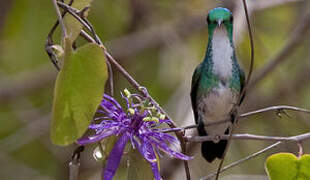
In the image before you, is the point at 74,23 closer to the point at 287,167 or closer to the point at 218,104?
the point at 287,167

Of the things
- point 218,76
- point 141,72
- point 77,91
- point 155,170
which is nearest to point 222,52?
point 218,76

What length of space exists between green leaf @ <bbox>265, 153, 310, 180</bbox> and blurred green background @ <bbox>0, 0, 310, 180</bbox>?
215 cm

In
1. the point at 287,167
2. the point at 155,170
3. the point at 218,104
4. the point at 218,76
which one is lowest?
A: the point at 218,104

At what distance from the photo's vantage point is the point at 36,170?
432cm

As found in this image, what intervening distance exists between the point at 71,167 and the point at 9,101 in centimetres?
301

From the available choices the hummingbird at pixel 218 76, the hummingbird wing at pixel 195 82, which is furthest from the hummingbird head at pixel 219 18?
the hummingbird wing at pixel 195 82

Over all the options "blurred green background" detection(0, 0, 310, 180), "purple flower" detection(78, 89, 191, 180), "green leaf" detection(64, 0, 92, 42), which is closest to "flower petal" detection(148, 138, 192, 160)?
"purple flower" detection(78, 89, 191, 180)

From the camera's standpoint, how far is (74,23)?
63.1 inches

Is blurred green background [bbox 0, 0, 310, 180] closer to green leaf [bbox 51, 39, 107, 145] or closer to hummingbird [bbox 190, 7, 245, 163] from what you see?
hummingbird [bbox 190, 7, 245, 163]

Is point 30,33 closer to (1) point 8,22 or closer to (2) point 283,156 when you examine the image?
(1) point 8,22

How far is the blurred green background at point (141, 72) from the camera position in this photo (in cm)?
405

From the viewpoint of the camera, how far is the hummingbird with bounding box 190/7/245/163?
2.46 meters

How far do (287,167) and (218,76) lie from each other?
0.88 m

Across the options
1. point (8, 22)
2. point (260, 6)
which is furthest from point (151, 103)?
point (8, 22)
